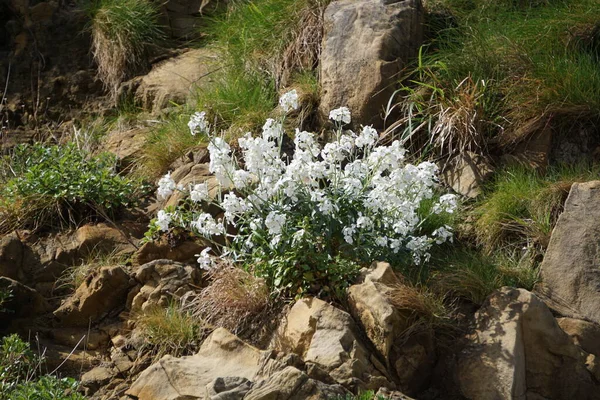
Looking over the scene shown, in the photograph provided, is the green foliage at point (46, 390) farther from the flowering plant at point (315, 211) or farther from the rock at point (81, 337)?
the flowering plant at point (315, 211)

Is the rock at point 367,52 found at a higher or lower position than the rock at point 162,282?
higher

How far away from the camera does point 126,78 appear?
8703 mm

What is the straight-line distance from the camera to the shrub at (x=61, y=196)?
6.76 meters

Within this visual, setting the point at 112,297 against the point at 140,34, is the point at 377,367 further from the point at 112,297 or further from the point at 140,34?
the point at 140,34

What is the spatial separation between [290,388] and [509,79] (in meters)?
3.76

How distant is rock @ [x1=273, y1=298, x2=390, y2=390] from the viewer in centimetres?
472

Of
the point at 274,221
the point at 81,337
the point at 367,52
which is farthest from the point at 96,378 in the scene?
the point at 367,52

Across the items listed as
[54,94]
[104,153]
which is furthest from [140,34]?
[104,153]

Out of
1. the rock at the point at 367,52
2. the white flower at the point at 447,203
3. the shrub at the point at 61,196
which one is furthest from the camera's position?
the rock at the point at 367,52

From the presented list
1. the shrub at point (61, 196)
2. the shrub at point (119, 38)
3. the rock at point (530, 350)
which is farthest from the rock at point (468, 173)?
the shrub at point (119, 38)

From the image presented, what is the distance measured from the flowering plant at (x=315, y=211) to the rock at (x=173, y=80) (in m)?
2.81

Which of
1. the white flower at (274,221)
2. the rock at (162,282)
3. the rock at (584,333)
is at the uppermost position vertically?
the white flower at (274,221)

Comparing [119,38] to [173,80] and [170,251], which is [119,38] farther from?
[170,251]

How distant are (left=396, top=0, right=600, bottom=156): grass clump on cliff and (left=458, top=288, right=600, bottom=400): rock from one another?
2.02 metres
